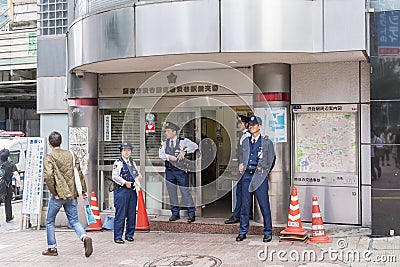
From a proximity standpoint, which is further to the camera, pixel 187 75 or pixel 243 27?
pixel 187 75

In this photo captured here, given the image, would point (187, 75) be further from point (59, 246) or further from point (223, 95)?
point (59, 246)

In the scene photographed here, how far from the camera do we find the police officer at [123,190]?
27.4 feet

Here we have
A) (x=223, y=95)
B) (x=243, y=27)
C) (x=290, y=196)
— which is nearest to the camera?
(x=243, y=27)

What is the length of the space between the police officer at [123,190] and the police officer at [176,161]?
41.4 inches

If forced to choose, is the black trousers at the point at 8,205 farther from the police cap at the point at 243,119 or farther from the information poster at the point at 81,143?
the police cap at the point at 243,119

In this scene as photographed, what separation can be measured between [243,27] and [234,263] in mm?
3431

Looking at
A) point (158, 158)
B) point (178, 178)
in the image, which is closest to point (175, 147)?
point (178, 178)

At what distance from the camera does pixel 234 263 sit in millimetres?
7043

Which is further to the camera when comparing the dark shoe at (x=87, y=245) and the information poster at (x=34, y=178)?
the information poster at (x=34, y=178)

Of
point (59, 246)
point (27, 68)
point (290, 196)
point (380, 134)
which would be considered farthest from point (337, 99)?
point (27, 68)

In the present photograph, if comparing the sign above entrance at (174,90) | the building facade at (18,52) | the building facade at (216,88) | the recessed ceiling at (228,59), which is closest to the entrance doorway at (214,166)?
the building facade at (216,88)

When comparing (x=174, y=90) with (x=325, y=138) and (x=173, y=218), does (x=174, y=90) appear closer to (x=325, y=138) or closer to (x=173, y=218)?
(x=173, y=218)

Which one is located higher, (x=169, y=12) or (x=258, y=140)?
(x=169, y=12)

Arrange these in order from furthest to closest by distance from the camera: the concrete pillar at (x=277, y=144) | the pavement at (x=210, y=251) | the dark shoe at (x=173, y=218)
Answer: the dark shoe at (x=173, y=218), the concrete pillar at (x=277, y=144), the pavement at (x=210, y=251)
